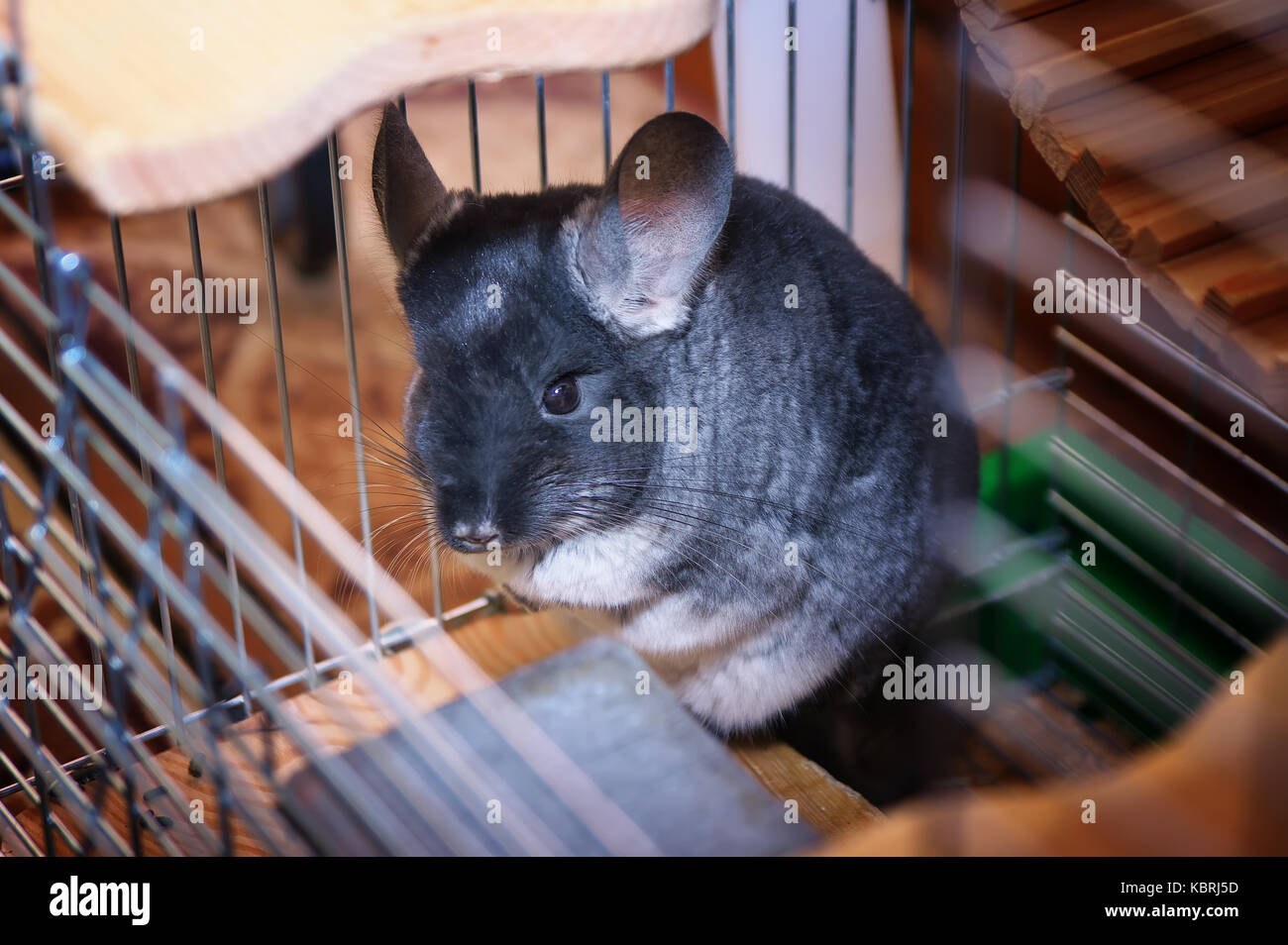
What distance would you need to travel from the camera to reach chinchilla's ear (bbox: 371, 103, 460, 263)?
1.81 metres

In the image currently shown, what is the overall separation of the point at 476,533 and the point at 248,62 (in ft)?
2.24

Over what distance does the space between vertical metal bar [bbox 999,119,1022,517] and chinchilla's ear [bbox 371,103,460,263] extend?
3.64 ft

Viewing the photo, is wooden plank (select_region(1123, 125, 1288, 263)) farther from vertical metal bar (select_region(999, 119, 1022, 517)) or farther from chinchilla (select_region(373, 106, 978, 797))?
vertical metal bar (select_region(999, 119, 1022, 517))

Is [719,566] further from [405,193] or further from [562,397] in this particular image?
[405,193]

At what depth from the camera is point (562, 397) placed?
172 centimetres

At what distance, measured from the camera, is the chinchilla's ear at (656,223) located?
1599 millimetres

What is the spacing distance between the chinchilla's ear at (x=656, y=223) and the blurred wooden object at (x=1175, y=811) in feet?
3.39

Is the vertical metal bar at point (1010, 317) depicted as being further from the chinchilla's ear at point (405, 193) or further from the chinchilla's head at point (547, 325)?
the chinchilla's ear at point (405, 193)

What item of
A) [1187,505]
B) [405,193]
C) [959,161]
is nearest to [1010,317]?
[959,161]

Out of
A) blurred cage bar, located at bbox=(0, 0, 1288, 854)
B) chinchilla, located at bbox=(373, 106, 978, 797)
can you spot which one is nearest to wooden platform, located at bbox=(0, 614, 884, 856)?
blurred cage bar, located at bbox=(0, 0, 1288, 854)

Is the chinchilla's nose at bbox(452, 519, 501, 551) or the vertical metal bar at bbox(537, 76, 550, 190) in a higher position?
the vertical metal bar at bbox(537, 76, 550, 190)

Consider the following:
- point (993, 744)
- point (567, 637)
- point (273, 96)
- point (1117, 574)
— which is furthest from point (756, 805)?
point (1117, 574)

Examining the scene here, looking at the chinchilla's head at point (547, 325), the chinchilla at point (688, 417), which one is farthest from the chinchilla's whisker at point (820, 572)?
the chinchilla's head at point (547, 325)
